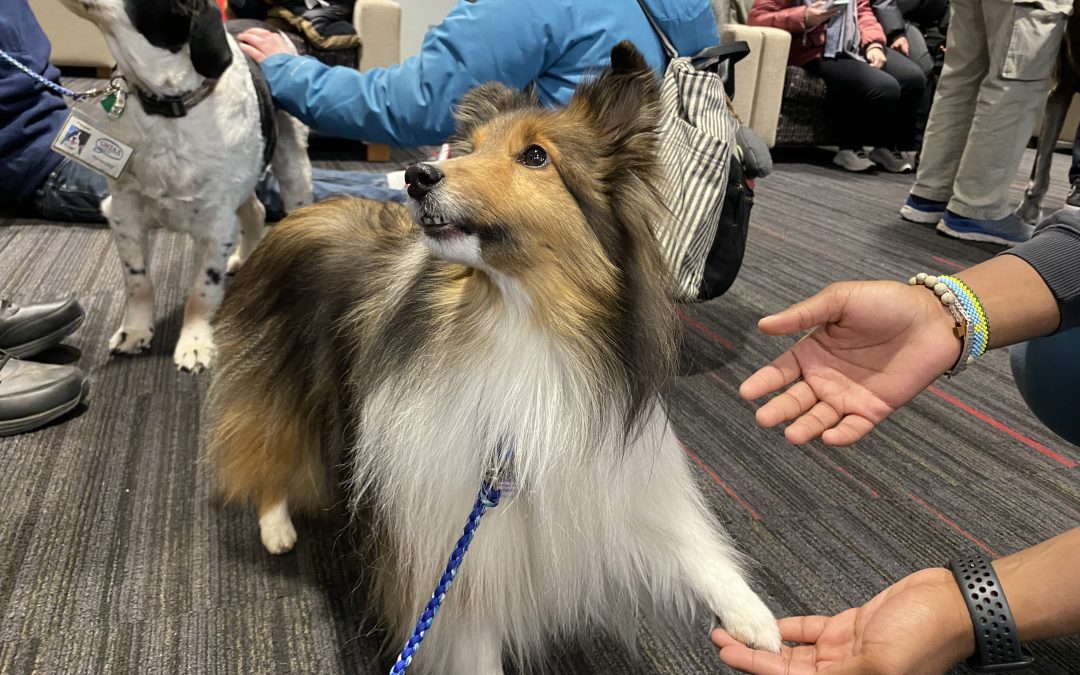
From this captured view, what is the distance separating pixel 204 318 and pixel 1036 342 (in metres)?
2.35

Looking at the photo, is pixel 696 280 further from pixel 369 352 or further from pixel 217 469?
pixel 217 469

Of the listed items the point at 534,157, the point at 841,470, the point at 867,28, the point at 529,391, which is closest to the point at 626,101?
the point at 534,157

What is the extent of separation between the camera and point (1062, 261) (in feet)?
4.17

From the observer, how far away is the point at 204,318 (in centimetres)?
238

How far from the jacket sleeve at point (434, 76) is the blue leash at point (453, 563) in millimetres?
1406

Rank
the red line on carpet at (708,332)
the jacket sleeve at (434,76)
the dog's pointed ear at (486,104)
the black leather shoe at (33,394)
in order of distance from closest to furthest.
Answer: the dog's pointed ear at (486,104), the black leather shoe at (33,394), the jacket sleeve at (434,76), the red line on carpet at (708,332)

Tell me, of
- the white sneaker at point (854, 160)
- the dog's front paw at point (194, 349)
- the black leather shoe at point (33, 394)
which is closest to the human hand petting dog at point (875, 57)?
the white sneaker at point (854, 160)

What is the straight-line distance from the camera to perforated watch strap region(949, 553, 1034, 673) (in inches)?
37.5

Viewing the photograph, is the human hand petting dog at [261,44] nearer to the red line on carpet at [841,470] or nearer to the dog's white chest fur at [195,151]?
the dog's white chest fur at [195,151]

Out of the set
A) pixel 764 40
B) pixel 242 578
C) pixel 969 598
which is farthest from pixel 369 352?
pixel 764 40

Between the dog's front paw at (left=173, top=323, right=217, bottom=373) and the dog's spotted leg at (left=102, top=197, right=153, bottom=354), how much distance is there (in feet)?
0.40

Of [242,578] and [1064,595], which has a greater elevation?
[1064,595]

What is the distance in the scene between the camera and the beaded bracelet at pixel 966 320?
1236 millimetres

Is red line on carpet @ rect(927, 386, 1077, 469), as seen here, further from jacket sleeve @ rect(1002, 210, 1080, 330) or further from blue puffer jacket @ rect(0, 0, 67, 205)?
blue puffer jacket @ rect(0, 0, 67, 205)
